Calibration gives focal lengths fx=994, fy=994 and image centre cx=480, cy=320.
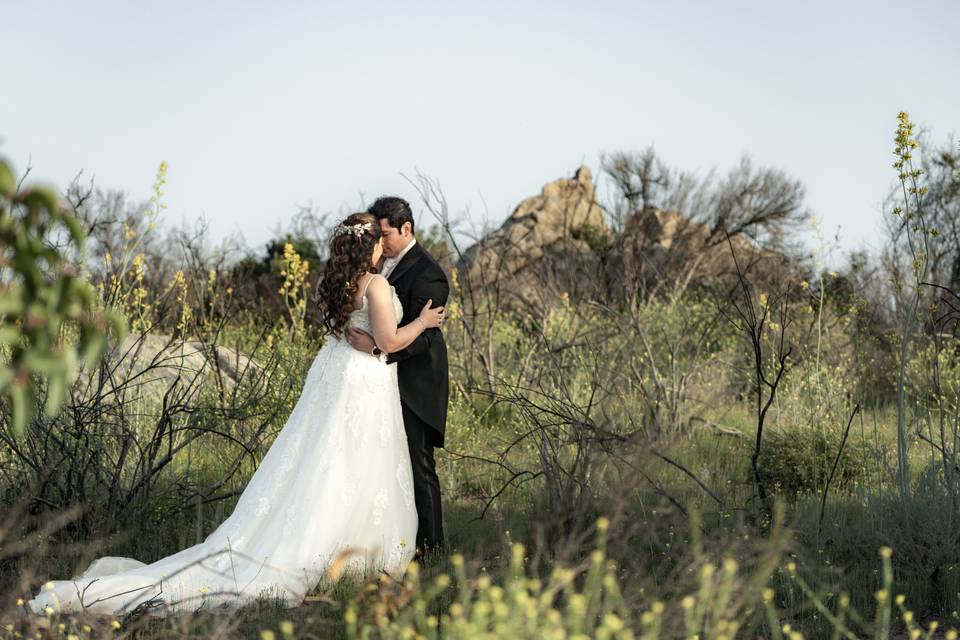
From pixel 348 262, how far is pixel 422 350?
0.62 m

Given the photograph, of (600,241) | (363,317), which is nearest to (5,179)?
(363,317)

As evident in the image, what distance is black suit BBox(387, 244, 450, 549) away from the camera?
523 centimetres

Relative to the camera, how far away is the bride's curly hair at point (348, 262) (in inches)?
197

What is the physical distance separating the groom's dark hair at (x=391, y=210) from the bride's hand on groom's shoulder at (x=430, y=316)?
462 millimetres

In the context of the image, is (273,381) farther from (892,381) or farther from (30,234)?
(892,381)

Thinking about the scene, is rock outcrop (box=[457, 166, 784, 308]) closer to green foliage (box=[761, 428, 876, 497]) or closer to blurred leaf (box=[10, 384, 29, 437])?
green foliage (box=[761, 428, 876, 497])

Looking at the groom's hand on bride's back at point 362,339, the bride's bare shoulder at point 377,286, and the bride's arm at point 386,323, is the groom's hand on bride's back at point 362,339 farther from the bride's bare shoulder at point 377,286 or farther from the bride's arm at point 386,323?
the bride's bare shoulder at point 377,286

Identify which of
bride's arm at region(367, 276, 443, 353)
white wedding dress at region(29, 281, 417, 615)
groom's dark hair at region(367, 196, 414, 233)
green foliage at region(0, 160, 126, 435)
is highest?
groom's dark hair at region(367, 196, 414, 233)

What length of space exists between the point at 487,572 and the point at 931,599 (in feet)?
7.19

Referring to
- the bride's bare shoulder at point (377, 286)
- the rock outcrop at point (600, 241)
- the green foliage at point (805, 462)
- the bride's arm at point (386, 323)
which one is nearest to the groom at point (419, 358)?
the bride's arm at point (386, 323)

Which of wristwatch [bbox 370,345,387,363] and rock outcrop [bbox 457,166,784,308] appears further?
rock outcrop [bbox 457,166,784,308]

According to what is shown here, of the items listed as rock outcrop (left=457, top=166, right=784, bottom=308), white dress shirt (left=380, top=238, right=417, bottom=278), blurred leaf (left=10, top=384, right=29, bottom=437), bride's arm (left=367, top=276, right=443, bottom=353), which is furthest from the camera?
rock outcrop (left=457, top=166, right=784, bottom=308)

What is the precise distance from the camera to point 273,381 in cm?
734

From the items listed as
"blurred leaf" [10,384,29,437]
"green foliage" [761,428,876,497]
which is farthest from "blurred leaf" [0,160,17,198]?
"green foliage" [761,428,876,497]
